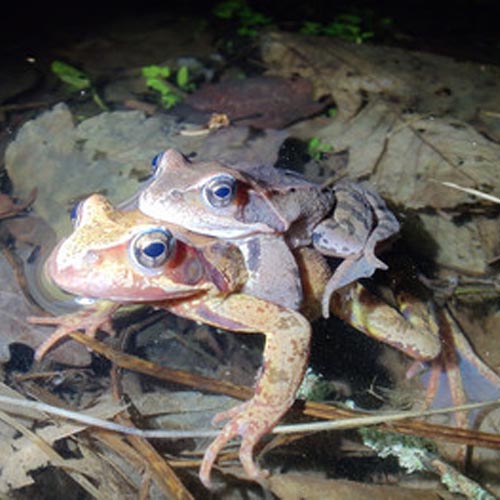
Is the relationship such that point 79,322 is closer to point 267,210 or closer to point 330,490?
point 267,210

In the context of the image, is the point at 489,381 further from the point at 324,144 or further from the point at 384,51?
the point at 384,51

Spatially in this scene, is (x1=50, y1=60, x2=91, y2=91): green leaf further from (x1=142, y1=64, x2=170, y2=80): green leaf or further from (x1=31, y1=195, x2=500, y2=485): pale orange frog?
(x1=31, y1=195, x2=500, y2=485): pale orange frog

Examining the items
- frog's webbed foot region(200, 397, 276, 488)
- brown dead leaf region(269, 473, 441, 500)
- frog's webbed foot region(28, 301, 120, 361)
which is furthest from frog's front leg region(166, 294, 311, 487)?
frog's webbed foot region(28, 301, 120, 361)

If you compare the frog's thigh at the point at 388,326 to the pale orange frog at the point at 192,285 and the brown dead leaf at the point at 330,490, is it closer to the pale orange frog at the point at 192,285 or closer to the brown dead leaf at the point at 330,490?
the pale orange frog at the point at 192,285

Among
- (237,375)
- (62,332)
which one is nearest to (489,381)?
(237,375)

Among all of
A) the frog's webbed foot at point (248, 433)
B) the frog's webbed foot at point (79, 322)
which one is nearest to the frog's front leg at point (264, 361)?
the frog's webbed foot at point (248, 433)

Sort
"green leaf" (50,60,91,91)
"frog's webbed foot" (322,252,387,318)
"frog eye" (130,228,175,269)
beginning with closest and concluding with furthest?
"frog eye" (130,228,175,269) < "frog's webbed foot" (322,252,387,318) < "green leaf" (50,60,91,91)

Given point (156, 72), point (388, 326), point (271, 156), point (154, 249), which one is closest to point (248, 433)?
point (154, 249)

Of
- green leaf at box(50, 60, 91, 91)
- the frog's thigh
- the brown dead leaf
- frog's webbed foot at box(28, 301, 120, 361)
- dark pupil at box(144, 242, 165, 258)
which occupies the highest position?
dark pupil at box(144, 242, 165, 258)
